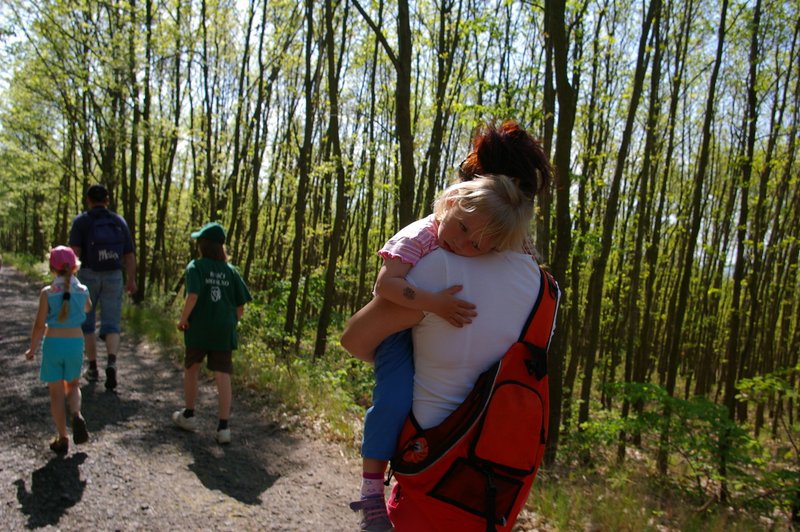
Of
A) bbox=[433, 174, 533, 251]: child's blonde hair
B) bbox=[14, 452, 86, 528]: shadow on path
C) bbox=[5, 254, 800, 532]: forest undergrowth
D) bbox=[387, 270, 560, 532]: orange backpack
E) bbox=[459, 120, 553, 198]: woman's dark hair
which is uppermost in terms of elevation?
bbox=[459, 120, 553, 198]: woman's dark hair

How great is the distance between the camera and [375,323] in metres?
1.66

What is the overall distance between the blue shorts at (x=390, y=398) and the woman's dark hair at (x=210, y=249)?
3977 mm

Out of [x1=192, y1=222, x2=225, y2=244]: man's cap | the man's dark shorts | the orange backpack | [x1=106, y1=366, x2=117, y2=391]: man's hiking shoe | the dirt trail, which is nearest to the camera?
the orange backpack

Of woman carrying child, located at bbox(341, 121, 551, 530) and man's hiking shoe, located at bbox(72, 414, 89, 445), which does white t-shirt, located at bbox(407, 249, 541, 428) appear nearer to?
woman carrying child, located at bbox(341, 121, 551, 530)

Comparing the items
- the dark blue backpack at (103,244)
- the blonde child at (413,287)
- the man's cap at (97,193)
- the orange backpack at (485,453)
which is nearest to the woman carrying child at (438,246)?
the blonde child at (413,287)

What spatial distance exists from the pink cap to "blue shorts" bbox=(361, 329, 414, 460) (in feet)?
13.6

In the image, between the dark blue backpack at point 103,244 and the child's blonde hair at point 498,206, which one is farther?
the dark blue backpack at point 103,244

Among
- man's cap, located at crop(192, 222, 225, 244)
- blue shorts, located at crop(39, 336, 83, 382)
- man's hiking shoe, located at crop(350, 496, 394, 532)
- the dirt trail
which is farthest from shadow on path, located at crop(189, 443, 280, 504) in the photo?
man's hiking shoe, located at crop(350, 496, 394, 532)

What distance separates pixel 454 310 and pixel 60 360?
4.25 meters

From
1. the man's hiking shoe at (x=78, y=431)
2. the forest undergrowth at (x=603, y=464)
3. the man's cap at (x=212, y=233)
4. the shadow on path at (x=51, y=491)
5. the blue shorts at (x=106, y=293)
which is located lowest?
the forest undergrowth at (x=603, y=464)

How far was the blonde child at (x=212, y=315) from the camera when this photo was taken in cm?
525

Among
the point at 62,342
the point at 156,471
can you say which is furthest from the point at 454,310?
the point at 62,342

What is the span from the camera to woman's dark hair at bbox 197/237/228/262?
5262 millimetres

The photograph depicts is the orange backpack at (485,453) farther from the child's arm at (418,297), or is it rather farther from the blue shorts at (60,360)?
the blue shorts at (60,360)
